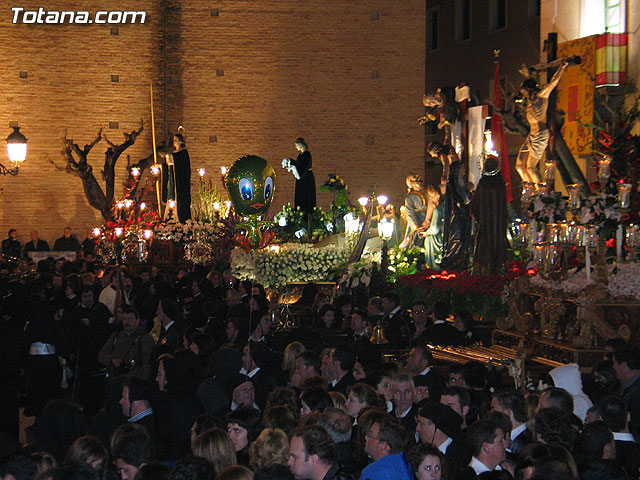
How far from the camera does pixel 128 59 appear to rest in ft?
98.5

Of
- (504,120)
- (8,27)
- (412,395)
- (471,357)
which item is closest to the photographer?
(412,395)

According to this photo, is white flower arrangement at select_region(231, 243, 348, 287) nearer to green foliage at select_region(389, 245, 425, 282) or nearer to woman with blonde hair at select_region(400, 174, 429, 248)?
green foliage at select_region(389, 245, 425, 282)

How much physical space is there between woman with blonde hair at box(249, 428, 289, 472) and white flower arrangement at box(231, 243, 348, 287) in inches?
436

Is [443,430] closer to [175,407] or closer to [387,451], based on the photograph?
[387,451]

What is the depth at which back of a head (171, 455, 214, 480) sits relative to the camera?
15.9 feet

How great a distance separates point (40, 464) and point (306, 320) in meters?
8.11

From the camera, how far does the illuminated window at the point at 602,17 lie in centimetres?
2139

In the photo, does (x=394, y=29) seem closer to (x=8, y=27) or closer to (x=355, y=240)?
(x=8, y=27)

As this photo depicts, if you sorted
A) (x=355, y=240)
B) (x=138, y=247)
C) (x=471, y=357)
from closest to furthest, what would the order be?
(x=471, y=357)
(x=355, y=240)
(x=138, y=247)

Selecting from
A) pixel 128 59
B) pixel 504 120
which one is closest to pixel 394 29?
pixel 128 59

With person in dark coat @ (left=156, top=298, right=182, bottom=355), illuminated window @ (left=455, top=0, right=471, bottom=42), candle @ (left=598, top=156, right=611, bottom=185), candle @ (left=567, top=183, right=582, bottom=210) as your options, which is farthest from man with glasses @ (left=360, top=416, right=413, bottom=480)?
illuminated window @ (left=455, top=0, right=471, bottom=42)

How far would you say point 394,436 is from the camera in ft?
18.6

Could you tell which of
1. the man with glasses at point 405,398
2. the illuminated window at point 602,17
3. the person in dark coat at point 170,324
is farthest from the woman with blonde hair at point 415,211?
the man with glasses at point 405,398

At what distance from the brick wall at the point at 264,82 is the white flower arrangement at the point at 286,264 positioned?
41.6 feet
